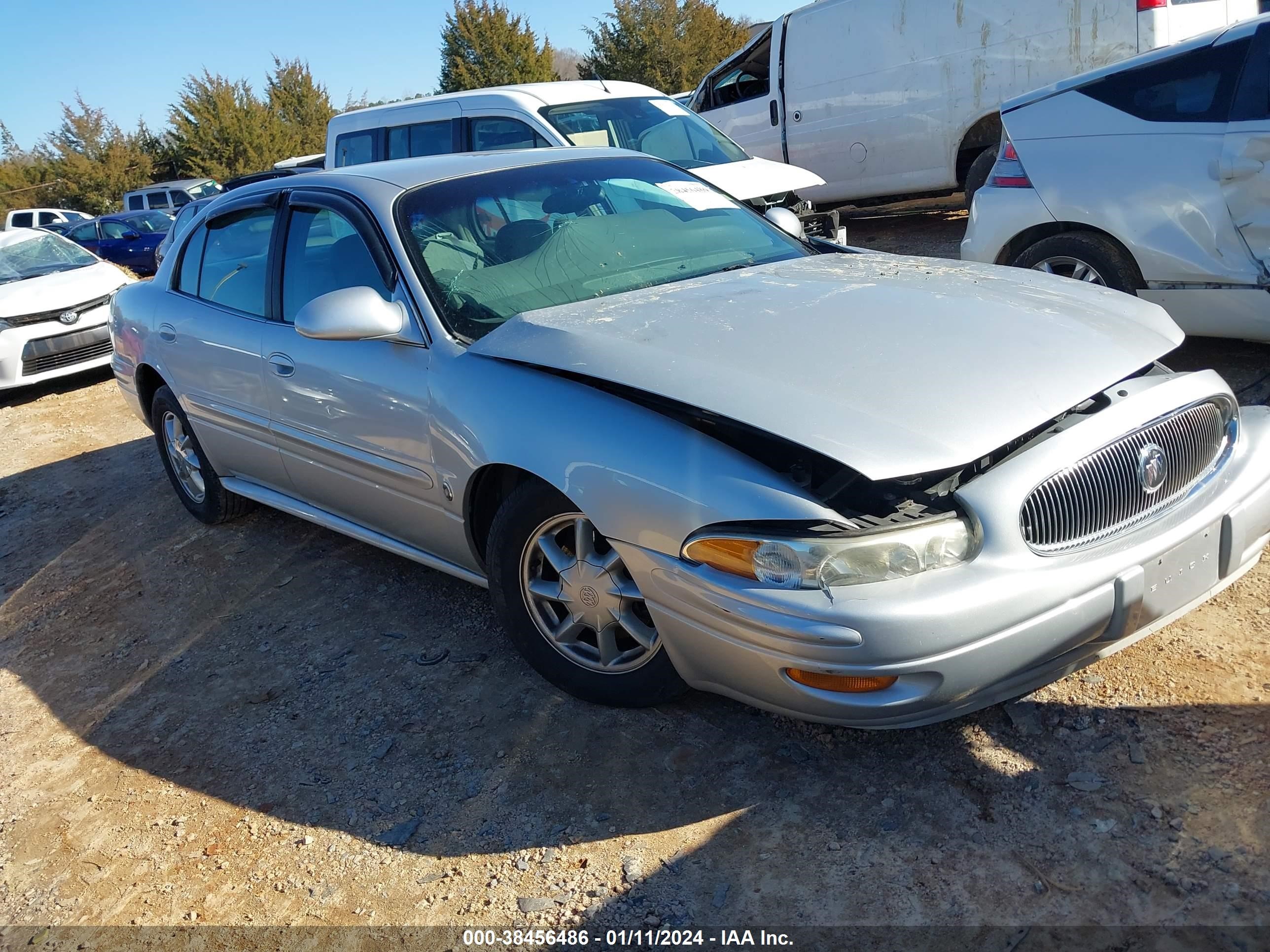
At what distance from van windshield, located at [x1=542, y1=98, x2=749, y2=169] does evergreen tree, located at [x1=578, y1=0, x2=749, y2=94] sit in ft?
81.1

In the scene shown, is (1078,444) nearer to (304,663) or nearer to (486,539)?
(486,539)

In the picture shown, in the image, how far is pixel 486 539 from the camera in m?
3.25

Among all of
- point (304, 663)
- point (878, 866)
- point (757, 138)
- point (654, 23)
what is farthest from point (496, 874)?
point (654, 23)

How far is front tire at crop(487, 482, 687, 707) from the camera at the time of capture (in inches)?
112

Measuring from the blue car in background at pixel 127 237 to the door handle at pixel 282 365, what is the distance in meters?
16.6

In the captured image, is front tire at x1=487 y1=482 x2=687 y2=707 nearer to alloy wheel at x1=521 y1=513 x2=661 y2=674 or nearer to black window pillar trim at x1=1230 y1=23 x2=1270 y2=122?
alloy wheel at x1=521 y1=513 x2=661 y2=674

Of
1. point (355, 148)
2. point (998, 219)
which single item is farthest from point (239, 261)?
point (355, 148)

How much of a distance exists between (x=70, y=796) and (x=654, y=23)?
106 ft

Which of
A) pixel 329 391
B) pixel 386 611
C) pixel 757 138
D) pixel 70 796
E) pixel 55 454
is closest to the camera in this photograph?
pixel 70 796

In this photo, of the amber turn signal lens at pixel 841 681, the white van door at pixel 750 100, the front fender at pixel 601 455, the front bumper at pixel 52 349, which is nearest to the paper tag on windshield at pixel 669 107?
the white van door at pixel 750 100

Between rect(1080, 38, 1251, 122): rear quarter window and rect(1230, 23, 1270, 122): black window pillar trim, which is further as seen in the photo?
rect(1080, 38, 1251, 122): rear quarter window

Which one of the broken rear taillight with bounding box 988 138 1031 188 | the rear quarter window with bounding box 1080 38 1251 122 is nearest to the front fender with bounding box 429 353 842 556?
the broken rear taillight with bounding box 988 138 1031 188

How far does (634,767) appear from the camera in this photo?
2809 millimetres

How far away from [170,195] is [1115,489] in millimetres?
26166
